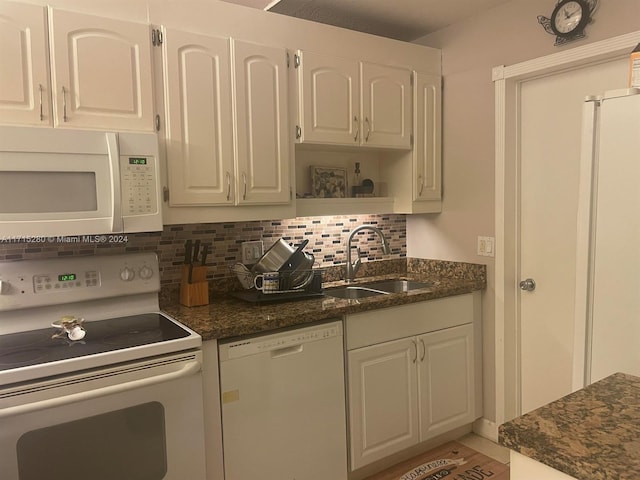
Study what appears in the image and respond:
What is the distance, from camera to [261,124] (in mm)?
2229

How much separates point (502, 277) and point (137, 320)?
1875 mm

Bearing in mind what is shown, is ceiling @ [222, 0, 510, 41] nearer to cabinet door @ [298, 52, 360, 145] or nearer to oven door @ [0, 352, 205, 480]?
cabinet door @ [298, 52, 360, 145]

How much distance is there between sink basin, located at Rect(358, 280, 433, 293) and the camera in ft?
9.20

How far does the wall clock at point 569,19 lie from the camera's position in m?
2.16

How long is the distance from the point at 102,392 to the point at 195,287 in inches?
30.1

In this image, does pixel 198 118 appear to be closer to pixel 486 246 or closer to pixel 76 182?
pixel 76 182

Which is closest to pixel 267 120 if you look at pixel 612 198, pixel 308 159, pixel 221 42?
pixel 221 42

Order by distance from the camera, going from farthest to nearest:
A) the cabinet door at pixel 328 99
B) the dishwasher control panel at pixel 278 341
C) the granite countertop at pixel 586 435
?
the cabinet door at pixel 328 99 → the dishwasher control panel at pixel 278 341 → the granite countertop at pixel 586 435

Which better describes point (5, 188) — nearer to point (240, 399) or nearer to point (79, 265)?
point (79, 265)

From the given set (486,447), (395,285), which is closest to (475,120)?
(395,285)

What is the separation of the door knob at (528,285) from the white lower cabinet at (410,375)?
27 centimetres

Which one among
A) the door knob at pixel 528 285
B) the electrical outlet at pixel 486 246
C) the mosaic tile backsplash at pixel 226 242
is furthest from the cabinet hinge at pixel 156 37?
the door knob at pixel 528 285

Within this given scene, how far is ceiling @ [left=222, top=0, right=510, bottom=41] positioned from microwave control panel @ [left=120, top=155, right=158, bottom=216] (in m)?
1.12

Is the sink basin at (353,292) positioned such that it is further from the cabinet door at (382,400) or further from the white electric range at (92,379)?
the white electric range at (92,379)
